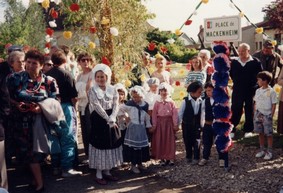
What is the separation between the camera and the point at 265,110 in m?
6.81

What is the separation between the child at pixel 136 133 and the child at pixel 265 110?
6.90 ft

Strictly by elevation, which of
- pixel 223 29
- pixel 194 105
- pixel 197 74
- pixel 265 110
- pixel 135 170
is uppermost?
pixel 223 29

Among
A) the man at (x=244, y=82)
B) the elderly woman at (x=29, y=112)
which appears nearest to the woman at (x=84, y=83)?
the elderly woman at (x=29, y=112)

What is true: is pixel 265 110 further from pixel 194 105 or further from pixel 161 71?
pixel 161 71

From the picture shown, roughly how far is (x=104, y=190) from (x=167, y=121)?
5.60 feet

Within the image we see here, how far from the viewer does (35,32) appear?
39781 mm

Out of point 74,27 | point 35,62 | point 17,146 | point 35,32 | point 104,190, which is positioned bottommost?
point 104,190

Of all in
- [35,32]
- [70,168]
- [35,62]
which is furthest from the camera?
[35,32]

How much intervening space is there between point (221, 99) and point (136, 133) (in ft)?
4.94

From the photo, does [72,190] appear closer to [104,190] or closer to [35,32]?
[104,190]

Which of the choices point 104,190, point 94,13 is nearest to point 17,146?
point 104,190

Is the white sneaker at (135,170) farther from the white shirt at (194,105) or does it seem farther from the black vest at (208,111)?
the black vest at (208,111)

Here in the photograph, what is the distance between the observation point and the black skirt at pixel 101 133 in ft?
19.0

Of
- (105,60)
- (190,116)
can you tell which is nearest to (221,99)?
(190,116)
